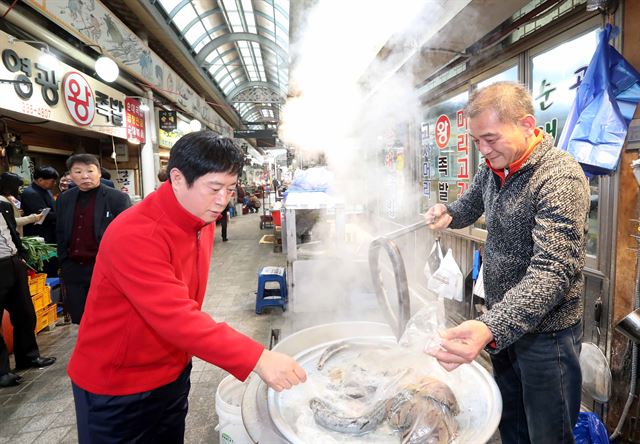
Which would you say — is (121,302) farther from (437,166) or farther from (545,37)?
(437,166)

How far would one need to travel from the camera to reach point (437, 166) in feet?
18.3

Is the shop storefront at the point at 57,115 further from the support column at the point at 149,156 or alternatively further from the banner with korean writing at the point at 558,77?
the banner with korean writing at the point at 558,77

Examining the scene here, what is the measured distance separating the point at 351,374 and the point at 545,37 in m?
3.36

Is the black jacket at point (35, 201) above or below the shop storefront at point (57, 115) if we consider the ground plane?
below

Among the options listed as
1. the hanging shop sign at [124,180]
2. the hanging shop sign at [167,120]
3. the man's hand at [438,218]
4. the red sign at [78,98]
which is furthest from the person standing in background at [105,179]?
the hanging shop sign at [167,120]

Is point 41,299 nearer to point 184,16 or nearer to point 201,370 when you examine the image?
point 201,370

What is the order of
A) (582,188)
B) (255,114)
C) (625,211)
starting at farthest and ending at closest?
(255,114)
(625,211)
(582,188)

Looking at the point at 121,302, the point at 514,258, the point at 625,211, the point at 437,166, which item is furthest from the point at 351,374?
the point at 437,166

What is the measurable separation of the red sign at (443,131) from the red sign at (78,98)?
666 centimetres

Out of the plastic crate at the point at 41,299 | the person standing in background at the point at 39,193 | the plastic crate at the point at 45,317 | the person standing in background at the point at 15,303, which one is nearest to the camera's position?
the person standing in background at the point at 15,303

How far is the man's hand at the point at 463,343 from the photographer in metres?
1.34

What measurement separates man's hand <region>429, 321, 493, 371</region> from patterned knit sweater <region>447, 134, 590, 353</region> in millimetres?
61

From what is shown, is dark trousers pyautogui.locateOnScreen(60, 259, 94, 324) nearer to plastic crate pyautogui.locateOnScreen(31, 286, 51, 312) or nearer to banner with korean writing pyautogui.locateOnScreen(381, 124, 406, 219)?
plastic crate pyautogui.locateOnScreen(31, 286, 51, 312)

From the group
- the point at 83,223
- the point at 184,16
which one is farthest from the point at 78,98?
the point at 184,16
